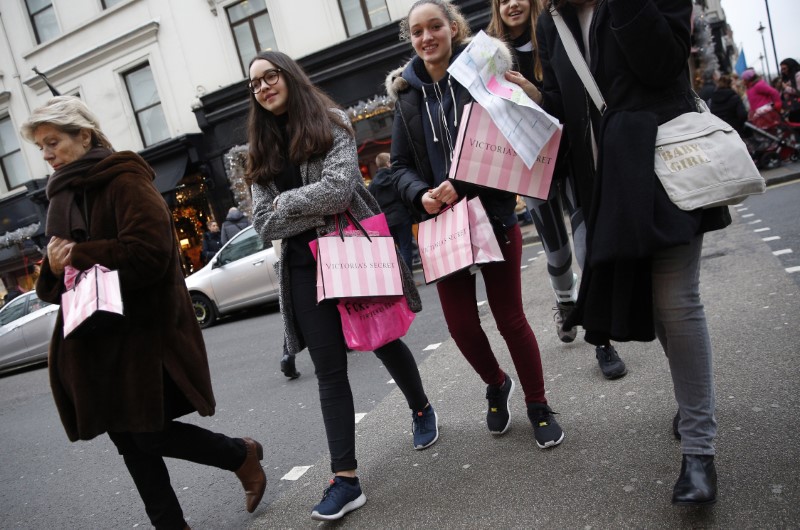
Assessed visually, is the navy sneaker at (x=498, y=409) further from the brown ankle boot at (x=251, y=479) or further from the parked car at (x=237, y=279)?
the parked car at (x=237, y=279)

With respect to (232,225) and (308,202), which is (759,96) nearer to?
(232,225)

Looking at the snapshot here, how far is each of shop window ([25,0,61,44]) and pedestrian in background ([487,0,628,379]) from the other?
64.6ft

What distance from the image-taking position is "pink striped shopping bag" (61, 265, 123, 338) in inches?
91.0

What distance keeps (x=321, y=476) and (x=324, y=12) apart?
13949 mm

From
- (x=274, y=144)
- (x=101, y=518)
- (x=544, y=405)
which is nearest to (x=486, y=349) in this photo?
(x=544, y=405)

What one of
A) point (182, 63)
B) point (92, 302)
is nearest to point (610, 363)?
point (92, 302)

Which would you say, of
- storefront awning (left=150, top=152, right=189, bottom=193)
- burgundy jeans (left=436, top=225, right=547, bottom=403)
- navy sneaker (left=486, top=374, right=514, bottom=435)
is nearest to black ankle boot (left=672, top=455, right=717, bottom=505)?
burgundy jeans (left=436, top=225, right=547, bottom=403)

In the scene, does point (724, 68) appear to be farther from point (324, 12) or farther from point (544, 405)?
point (544, 405)

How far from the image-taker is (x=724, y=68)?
2470 cm

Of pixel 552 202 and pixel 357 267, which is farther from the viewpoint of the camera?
pixel 552 202

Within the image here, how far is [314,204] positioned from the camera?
2656 millimetres

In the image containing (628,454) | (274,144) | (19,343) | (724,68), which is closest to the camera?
(628,454)

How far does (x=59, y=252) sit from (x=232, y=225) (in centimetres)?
1021

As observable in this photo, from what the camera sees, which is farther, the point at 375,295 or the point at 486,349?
the point at 486,349
